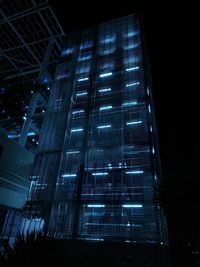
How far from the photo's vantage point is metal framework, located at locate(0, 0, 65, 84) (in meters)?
18.3

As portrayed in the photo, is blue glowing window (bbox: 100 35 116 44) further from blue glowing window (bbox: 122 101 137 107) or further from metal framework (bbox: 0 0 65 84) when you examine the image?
blue glowing window (bbox: 122 101 137 107)

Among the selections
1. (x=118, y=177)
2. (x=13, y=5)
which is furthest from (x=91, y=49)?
(x=118, y=177)

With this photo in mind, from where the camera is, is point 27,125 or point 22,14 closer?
point 27,125

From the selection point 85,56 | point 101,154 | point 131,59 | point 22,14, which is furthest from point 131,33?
point 101,154

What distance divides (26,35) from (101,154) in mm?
→ 16004

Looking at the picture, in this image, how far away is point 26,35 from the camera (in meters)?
20.2

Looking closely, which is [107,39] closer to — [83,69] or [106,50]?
[106,50]

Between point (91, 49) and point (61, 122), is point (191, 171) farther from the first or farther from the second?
point (91, 49)

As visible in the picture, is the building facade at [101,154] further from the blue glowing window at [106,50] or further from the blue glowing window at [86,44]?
the blue glowing window at [86,44]

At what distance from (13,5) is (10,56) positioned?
541cm

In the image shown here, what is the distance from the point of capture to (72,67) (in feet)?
53.5

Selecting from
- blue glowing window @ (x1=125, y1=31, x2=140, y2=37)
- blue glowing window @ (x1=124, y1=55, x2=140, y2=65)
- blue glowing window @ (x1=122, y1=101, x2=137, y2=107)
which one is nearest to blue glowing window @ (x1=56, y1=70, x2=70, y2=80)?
blue glowing window @ (x1=124, y1=55, x2=140, y2=65)

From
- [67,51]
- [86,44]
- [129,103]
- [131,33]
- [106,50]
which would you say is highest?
[131,33]

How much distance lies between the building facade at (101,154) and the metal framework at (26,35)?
6.03 meters
